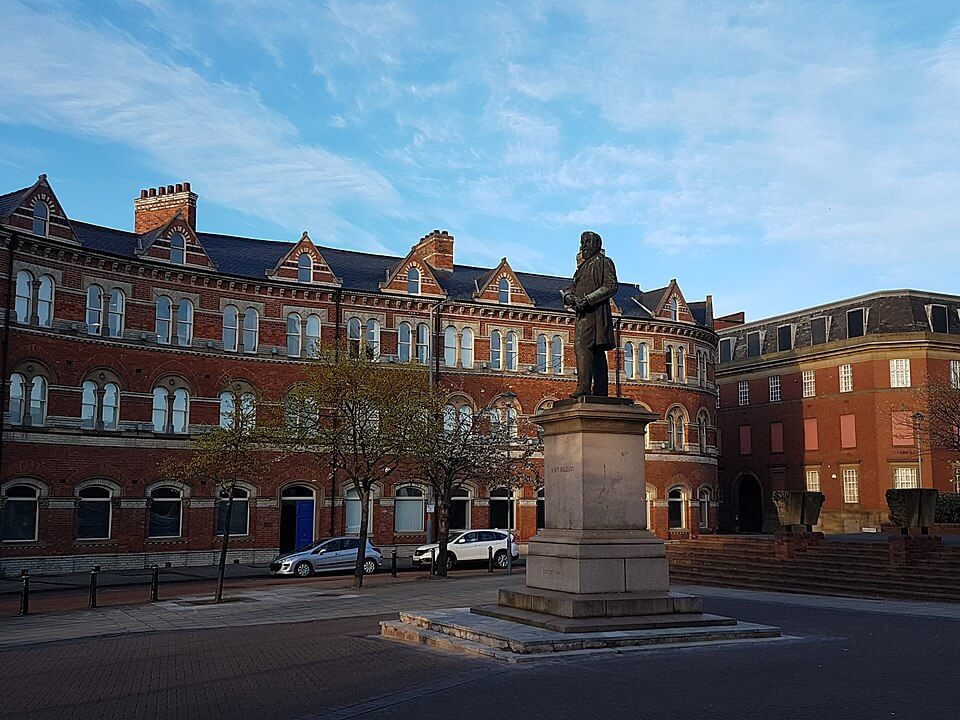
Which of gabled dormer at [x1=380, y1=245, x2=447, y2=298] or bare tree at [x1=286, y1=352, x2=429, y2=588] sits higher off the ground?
gabled dormer at [x1=380, y1=245, x2=447, y2=298]

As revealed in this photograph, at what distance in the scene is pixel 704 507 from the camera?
5306 centimetres

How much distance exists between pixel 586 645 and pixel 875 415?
4782 centimetres

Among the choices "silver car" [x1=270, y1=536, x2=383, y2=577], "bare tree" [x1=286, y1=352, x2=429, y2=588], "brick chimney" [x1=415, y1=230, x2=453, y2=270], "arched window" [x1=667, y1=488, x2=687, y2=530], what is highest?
"brick chimney" [x1=415, y1=230, x2=453, y2=270]

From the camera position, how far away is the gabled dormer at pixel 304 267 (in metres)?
43.6

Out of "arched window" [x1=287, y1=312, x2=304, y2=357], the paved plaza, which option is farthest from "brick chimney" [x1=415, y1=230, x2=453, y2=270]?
the paved plaza

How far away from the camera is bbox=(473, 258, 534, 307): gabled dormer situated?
48.7 m

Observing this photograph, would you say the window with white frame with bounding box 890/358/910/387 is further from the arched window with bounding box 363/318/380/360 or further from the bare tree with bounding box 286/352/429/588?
the bare tree with bounding box 286/352/429/588

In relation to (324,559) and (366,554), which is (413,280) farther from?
(324,559)

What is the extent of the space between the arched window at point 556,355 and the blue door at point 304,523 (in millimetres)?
14360

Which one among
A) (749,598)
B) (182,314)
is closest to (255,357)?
(182,314)

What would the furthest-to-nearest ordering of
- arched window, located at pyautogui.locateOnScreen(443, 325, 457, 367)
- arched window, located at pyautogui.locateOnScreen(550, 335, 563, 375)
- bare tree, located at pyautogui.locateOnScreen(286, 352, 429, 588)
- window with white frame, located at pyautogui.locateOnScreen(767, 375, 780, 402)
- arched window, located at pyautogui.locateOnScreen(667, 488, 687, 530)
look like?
1. window with white frame, located at pyautogui.locateOnScreen(767, 375, 780, 402)
2. arched window, located at pyautogui.locateOnScreen(667, 488, 687, 530)
3. arched window, located at pyautogui.locateOnScreen(550, 335, 563, 375)
4. arched window, located at pyautogui.locateOnScreen(443, 325, 457, 367)
5. bare tree, located at pyautogui.locateOnScreen(286, 352, 429, 588)

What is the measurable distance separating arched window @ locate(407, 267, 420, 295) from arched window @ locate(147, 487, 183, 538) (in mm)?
14424

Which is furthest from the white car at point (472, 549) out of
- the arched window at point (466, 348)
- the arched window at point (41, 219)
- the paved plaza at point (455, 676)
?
the arched window at point (41, 219)

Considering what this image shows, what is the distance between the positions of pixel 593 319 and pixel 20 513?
27.1 m
